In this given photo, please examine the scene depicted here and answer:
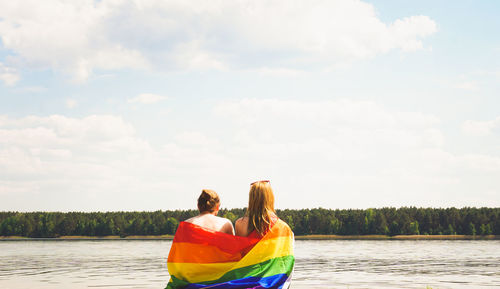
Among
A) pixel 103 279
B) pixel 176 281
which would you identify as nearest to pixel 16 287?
pixel 103 279

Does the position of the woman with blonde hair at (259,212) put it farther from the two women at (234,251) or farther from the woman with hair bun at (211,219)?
the woman with hair bun at (211,219)

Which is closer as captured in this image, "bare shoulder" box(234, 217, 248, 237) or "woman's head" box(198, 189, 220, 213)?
"woman's head" box(198, 189, 220, 213)

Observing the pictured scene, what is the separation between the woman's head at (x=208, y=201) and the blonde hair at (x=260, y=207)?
593 mm

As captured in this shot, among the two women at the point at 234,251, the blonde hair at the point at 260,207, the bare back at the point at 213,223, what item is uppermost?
the blonde hair at the point at 260,207

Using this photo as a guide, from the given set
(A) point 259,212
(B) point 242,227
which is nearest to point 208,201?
(B) point 242,227

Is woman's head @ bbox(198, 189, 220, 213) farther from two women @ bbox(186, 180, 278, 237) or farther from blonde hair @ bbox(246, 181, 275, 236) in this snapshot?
blonde hair @ bbox(246, 181, 275, 236)

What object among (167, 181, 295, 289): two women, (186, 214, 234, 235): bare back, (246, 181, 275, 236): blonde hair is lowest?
(167, 181, 295, 289): two women

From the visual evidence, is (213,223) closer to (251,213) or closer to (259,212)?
(251,213)

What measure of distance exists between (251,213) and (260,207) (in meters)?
0.23

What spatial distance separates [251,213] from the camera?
367 inches

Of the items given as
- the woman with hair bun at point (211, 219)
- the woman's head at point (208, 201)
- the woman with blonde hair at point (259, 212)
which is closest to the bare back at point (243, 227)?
the woman with blonde hair at point (259, 212)

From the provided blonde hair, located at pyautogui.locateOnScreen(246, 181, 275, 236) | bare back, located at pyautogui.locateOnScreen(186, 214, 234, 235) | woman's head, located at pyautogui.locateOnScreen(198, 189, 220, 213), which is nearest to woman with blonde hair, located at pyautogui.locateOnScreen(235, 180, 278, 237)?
blonde hair, located at pyautogui.locateOnScreen(246, 181, 275, 236)

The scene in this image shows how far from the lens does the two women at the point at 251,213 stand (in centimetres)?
908

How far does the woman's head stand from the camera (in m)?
9.38
